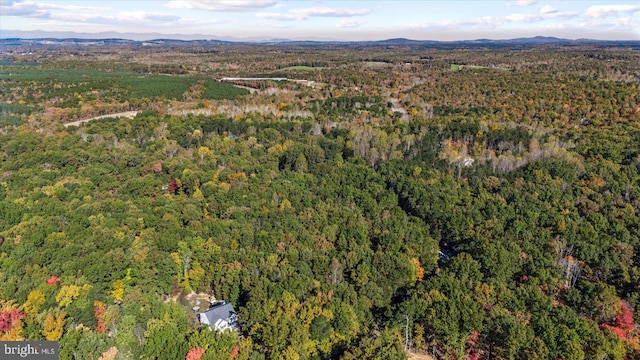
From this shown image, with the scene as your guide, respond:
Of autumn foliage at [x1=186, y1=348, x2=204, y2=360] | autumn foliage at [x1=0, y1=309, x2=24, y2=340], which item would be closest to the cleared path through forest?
autumn foliage at [x1=0, y1=309, x2=24, y2=340]

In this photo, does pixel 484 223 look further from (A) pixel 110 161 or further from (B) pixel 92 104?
(B) pixel 92 104

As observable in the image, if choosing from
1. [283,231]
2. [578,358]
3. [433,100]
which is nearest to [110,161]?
[283,231]
